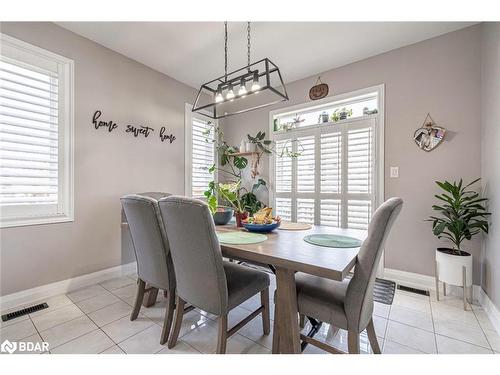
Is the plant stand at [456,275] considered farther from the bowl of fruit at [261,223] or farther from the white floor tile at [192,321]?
the white floor tile at [192,321]

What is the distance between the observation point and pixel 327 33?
2277mm

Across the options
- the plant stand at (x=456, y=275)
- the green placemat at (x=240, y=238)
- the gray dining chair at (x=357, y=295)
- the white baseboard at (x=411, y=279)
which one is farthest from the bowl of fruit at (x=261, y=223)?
the white baseboard at (x=411, y=279)

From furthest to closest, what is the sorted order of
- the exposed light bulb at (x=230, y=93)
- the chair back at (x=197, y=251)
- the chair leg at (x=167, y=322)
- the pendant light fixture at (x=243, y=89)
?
the exposed light bulb at (x=230, y=93) → the pendant light fixture at (x=243, y=89) → the chair leg at (x=167, y=322) → the chair back at (x=197, y=251)

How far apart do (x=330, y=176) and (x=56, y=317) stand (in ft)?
10.5

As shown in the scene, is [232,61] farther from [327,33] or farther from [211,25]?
[327,33]

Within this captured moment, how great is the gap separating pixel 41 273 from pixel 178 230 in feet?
6.26

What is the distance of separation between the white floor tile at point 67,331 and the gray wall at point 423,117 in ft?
10.1

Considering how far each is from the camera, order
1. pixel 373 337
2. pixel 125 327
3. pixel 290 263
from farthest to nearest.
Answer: pixel 125 327 < pixel 373 337 < pixel 290 263

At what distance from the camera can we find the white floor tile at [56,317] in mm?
1754

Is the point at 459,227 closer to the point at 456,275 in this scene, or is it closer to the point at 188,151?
the point at 456,275

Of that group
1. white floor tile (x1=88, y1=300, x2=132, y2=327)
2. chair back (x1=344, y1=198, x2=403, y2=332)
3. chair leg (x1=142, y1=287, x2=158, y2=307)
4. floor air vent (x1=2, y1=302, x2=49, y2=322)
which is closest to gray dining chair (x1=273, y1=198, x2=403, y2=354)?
chair back (x1=344, y1=198, x2=403, y2=332)

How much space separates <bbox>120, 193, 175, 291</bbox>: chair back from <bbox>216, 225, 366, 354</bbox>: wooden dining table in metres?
0.48

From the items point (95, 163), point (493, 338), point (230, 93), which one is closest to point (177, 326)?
point (230, 93)

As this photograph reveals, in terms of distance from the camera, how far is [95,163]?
2477 mm
